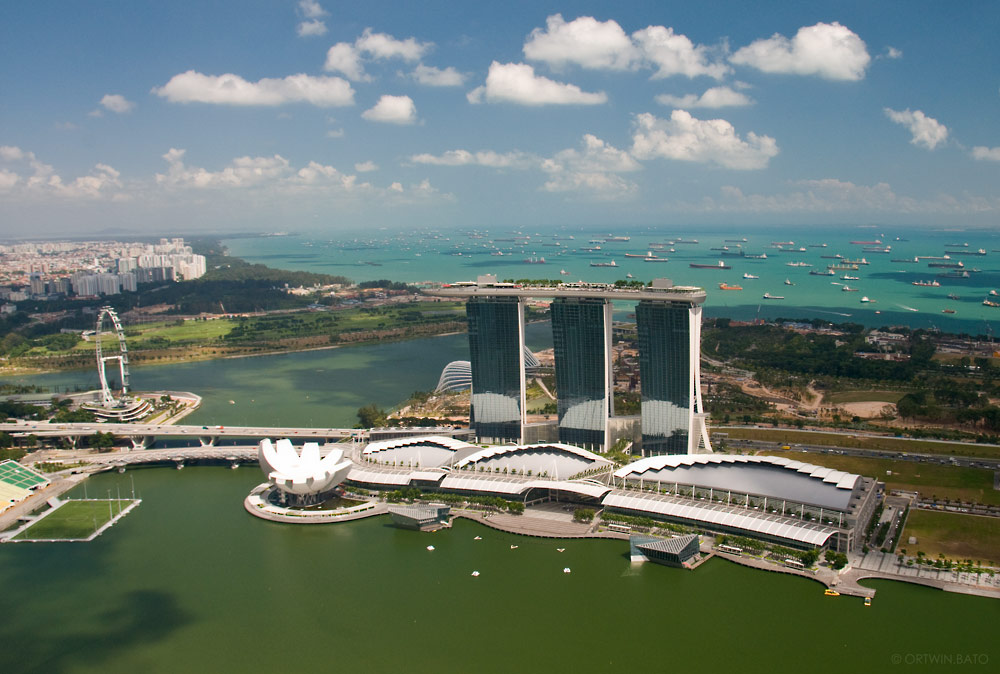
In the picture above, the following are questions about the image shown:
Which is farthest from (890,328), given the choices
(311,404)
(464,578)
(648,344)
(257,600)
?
(257,600)

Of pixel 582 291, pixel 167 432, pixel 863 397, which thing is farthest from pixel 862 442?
pixel 167 432

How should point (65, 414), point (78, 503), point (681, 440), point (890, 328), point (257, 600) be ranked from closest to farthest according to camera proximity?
point (257, 600) < point (78, 503) < point (681, 440) < point (65, 414) < point (890, 328)

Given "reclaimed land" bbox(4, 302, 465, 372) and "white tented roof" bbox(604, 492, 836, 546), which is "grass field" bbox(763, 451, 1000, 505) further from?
"reclaimed land" bbox(4, 302, 465, 372)

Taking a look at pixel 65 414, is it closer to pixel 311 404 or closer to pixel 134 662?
pixel 311 404

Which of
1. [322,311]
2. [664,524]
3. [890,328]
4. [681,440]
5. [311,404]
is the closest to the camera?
[664,524]

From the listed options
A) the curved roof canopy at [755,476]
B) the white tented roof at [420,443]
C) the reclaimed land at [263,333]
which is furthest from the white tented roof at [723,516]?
the reclaimed land at [263,333]

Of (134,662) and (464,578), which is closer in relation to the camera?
(134,662)
